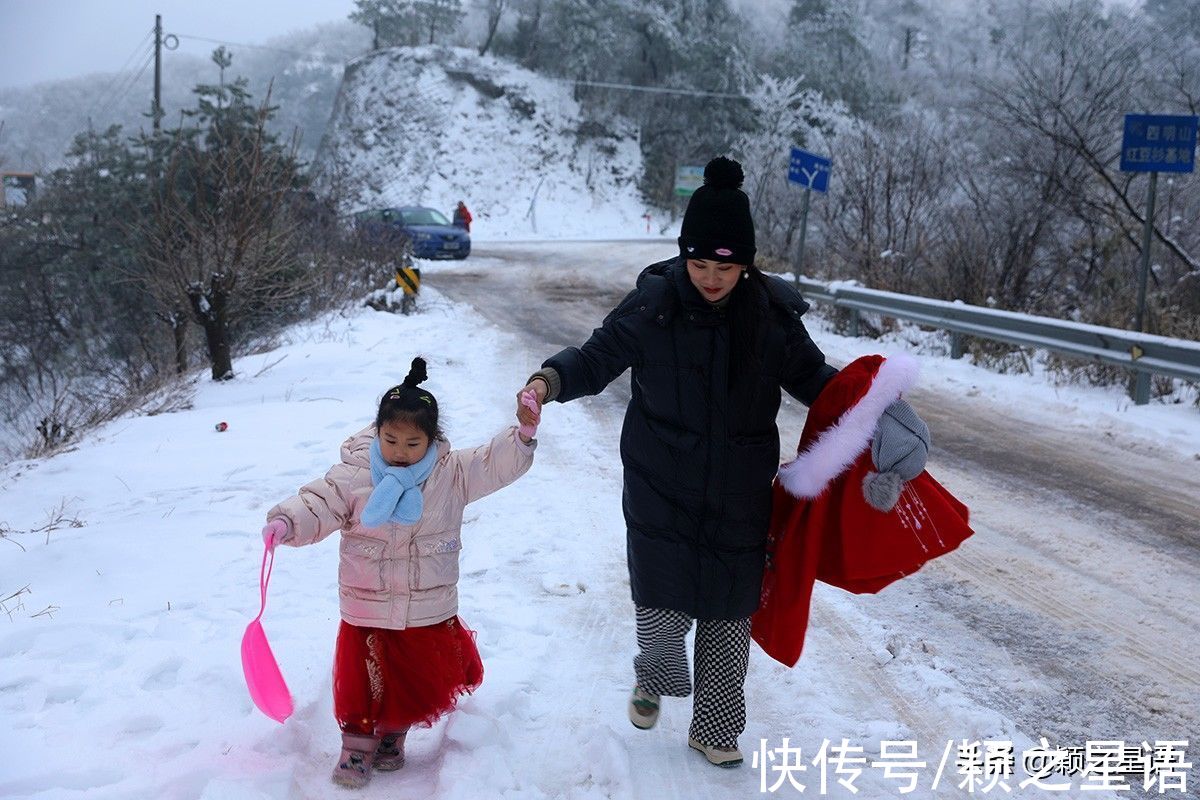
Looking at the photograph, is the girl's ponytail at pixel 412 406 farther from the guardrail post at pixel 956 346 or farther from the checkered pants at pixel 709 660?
the guardrail post at pixel 956 346

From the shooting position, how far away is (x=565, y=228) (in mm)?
41781

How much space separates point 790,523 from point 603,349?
803mm

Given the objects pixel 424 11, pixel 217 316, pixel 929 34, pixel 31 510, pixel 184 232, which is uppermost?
pixel 929 34

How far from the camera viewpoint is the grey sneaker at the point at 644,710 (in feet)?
11.1

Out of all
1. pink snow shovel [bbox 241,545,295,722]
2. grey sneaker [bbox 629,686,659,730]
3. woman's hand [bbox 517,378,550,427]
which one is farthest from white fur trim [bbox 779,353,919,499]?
pink snow shovel [bbox 241,545,295,722]

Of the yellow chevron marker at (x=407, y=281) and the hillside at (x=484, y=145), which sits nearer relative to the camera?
the yellow chevron marker at (x=407, y=281)

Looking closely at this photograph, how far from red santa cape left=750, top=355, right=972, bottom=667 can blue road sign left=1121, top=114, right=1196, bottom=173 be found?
7268 millimetres

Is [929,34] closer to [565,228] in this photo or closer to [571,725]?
[565,228]

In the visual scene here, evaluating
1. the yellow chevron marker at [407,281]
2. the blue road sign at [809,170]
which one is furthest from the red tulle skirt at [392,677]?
the yellow chevron marker at [407,281]

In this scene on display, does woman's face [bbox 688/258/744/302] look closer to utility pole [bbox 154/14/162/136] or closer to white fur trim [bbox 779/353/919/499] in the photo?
white fur trim [bbox 779/353/919/499]

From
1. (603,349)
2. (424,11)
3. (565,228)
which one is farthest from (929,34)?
(603,349)

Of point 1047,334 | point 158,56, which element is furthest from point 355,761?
point 158,56

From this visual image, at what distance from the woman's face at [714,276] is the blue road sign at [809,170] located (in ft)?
40.0

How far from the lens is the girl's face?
296 cm
